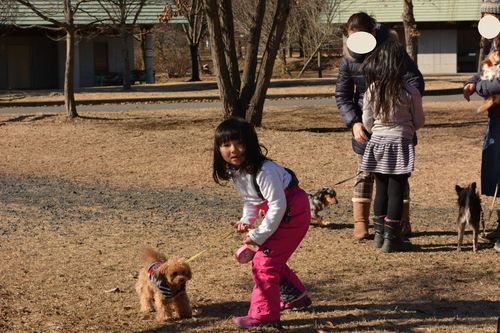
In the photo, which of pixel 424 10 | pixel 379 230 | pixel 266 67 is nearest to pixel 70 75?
pixel 266 67

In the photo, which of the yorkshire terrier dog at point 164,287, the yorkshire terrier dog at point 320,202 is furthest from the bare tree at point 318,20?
the yorkshire terrier dog at point 164,287

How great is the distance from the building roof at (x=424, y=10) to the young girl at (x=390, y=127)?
3734 cm

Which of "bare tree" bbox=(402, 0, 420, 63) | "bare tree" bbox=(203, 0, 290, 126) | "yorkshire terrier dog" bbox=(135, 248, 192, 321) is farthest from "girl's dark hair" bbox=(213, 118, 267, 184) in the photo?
"bare tree" bbox=(402, 0, 420, 63)

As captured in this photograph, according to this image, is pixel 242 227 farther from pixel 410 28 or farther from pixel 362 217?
pixel 410 28

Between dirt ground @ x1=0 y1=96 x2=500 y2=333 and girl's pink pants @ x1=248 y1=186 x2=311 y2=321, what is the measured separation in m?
0.21

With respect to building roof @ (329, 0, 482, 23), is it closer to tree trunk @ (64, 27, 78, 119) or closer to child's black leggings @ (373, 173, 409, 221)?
tree trunk @ (64, 27, 78, 119)

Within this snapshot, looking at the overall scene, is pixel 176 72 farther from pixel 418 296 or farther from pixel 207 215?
pixel 418 296

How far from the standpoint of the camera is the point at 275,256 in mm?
4703

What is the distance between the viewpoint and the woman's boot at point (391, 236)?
653 centimetres

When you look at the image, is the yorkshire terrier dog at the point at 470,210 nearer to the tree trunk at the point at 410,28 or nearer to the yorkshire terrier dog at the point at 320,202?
the yorkshire terrier dog at the point at 320,202

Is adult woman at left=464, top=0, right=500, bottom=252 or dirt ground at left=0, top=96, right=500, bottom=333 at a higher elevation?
adult woman at left=464, top=0, right=500, bottom=252

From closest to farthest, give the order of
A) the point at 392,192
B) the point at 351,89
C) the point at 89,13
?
the point at 392,192, the point at 351,89, the point at 89,13

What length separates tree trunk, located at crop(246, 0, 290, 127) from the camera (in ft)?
51.2

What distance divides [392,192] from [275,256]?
2038 mm
